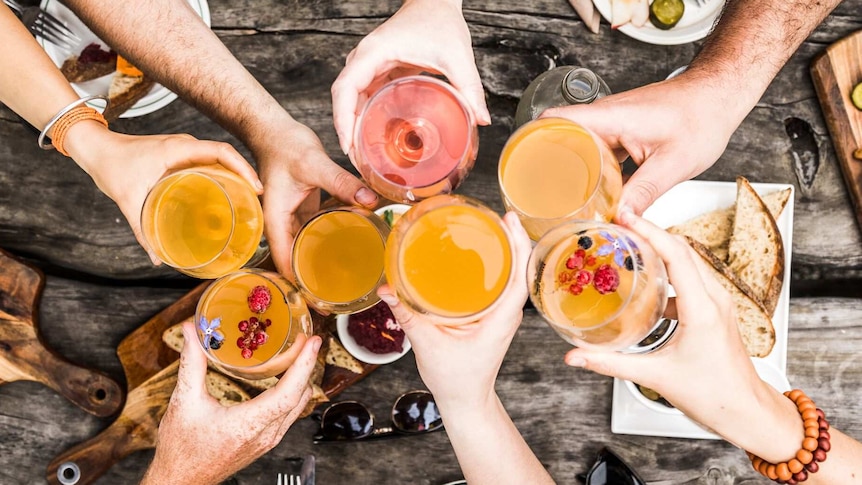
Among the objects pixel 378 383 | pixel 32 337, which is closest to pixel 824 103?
pixel 378 383

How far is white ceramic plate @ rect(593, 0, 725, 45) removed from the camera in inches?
82.7

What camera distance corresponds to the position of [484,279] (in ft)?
4.54

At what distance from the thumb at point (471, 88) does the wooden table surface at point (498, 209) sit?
70 centimetres

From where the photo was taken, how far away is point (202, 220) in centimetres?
158

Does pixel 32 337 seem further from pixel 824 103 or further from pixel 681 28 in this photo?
pixel 824 103

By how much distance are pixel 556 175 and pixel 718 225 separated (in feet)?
3.11

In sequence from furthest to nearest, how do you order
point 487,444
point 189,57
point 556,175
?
1. point 189,57
2. point 487,444
3. point 556,175

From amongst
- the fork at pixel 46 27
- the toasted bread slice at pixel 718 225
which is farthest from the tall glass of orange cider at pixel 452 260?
the fork at pixel 46 27

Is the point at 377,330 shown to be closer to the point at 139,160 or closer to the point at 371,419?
the point at 371,419

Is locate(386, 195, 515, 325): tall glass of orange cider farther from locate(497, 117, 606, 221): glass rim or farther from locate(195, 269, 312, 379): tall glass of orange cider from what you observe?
locate(195, 269, 312, 379): tall glass of orange cider

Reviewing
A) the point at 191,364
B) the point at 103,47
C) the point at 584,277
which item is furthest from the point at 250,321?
the point at 103,47

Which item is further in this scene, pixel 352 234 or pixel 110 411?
pixel 110 411

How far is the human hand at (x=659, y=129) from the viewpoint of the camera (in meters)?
1.57

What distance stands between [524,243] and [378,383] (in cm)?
106
